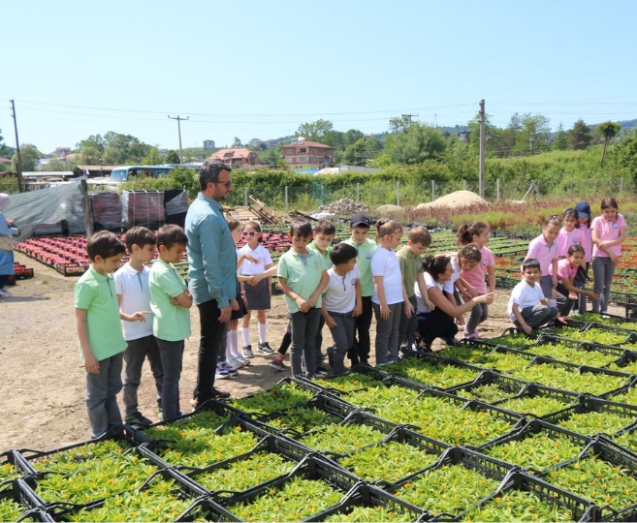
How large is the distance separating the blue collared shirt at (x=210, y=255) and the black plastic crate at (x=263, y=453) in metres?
1.27

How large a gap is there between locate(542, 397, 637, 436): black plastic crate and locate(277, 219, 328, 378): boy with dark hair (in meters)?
2.28

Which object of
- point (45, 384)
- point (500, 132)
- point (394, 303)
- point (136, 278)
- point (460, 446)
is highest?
point (500, 132)

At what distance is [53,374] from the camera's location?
6504 millimetres

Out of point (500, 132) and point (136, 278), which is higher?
point (500, 132)

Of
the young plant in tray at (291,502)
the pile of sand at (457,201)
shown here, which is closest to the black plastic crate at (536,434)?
the young plant in tray at (291,502)

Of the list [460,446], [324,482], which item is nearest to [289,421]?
[324,482]

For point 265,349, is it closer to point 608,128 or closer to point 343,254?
point 343,254

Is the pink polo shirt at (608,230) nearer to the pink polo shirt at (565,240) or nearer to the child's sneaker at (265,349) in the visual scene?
the pink polo shirt at (565,240)

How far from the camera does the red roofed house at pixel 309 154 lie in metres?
116

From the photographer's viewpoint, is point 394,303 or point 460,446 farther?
point 394,303

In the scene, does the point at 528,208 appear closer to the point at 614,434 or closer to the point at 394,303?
the point at 394,303

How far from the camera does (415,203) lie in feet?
102

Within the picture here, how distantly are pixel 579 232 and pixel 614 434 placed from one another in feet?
16.8

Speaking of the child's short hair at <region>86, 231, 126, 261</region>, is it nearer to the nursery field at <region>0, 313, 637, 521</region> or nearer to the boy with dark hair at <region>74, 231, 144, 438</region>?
the boy with dark hair at <region>74, 231, 144, 438</region>
